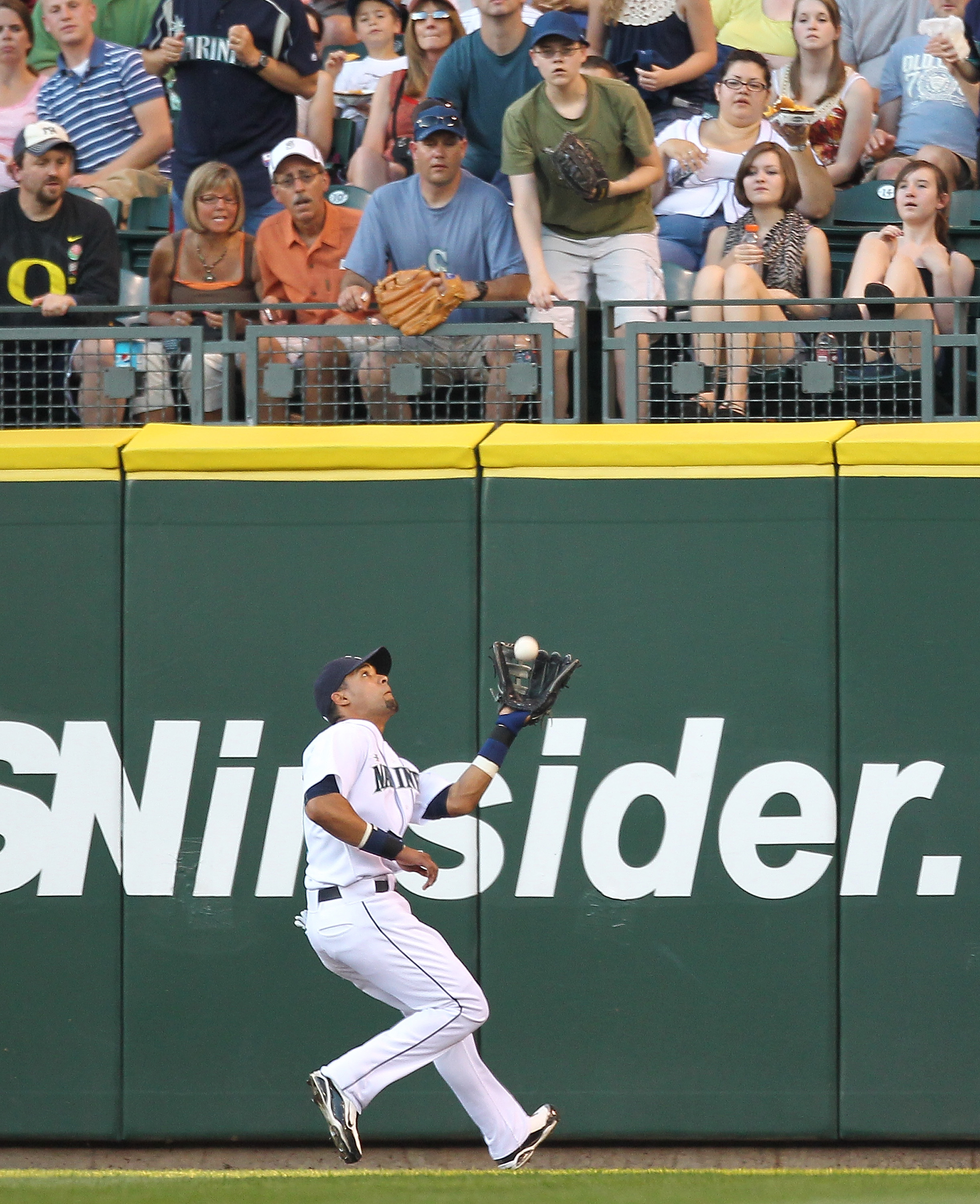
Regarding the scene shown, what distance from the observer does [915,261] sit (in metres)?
6.52

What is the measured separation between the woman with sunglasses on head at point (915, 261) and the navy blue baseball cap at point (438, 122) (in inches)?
70.4

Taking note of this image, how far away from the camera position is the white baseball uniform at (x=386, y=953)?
4.99 m

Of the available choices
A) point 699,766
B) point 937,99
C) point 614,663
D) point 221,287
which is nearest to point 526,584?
point 614,663

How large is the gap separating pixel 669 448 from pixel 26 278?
118 inches

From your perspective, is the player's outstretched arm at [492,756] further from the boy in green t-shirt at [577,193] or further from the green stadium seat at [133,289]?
the green stadium seat at [133,289]

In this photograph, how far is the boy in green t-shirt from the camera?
6.53 meters

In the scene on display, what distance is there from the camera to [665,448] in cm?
586

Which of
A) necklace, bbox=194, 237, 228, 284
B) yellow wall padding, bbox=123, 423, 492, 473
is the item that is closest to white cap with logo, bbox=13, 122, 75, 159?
necklace, bbox=194, 237, 228, 284

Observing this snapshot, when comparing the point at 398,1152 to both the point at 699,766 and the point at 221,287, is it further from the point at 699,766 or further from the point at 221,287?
the point at 221,287

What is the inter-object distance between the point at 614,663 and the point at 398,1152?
6.72 feet

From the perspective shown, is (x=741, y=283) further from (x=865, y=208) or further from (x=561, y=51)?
(x=865, y=208)

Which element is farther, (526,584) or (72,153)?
(72,153)

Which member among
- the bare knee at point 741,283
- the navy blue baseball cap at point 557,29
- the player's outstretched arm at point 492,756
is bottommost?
the player's outstretched arm at point 492,756

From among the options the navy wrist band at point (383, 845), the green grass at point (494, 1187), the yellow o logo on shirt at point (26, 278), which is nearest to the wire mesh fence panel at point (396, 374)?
the yellow o logo on shirt at point (26, 278)
